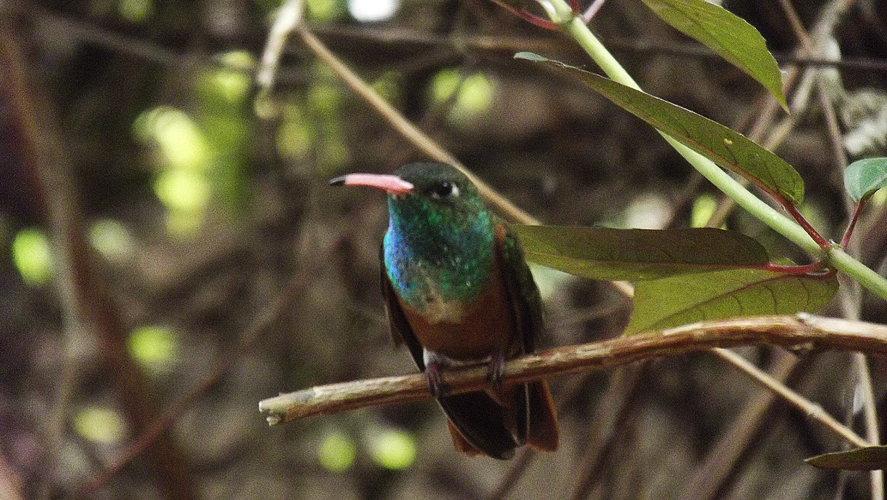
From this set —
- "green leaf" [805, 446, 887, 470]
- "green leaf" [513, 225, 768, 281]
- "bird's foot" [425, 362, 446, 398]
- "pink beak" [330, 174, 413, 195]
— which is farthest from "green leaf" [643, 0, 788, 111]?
"bird's foot" [425, 362, 446, 398]

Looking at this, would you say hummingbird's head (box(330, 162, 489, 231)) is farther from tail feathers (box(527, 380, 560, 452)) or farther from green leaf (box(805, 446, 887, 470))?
green leaf (box(805, 446, 887, 470))

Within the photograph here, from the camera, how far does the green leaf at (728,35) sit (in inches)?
49.6

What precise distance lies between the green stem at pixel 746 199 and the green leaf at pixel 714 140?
0.03 m

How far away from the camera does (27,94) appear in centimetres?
308

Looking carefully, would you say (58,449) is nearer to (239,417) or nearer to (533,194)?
(239,417)

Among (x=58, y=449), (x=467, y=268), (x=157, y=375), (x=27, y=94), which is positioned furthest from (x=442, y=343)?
(x=157, y=375)

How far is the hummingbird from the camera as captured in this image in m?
2.21

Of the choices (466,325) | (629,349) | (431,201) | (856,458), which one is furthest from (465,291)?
(856,458)

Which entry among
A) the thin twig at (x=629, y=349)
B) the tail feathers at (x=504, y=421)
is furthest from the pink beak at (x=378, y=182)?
the tail feathers at (x=504, y=421)

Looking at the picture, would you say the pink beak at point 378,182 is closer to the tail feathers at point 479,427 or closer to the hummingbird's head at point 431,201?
the hummingbird's head at point 431,201

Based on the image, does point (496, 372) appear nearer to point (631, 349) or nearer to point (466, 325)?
point (466, 325)

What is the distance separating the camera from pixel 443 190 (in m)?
2.23

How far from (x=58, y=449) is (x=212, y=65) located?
5.24ft

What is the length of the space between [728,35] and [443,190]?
1.04 meters
